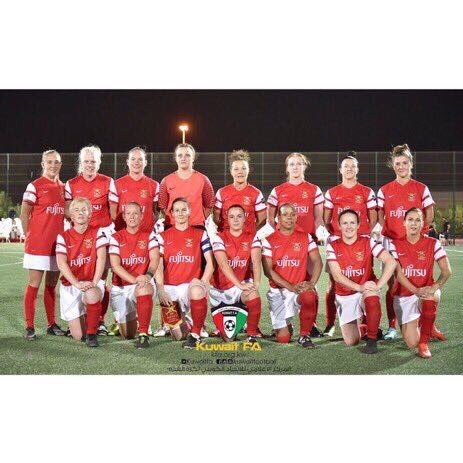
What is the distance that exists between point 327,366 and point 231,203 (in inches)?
67.9

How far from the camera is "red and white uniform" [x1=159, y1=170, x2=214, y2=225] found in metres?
5.12

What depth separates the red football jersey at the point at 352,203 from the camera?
5219 mm

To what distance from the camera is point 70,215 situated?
5129 millimetres

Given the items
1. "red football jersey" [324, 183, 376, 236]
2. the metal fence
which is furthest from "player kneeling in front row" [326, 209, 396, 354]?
the metal fence

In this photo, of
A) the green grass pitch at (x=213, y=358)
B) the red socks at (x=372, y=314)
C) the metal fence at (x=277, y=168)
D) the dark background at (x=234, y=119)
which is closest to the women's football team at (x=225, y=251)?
the red socks at (x=372, y=314)

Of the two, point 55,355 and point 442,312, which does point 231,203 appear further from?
point 442,312

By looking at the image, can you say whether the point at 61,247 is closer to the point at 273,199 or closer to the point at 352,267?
the point at 273,199

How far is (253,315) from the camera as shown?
4.68m

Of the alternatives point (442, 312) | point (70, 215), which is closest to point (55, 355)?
point (70, 215)

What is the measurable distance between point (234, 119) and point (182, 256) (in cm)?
140

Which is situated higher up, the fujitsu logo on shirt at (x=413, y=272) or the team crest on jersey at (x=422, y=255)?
the team crest on jersey at (x=422, y=255)

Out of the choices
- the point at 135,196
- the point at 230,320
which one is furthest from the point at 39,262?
the point at 230,320

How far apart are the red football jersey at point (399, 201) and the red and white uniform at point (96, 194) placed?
244 cm

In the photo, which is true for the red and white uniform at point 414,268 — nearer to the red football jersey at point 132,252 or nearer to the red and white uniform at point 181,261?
the red and white uniform at point 181,261
